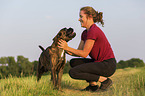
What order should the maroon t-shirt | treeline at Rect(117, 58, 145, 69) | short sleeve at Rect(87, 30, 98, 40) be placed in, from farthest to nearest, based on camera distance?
treeline at Rect(117, 58, 145, 69) < the maroon t-shirt < short sleeve at Rect(87, 30, 98, 40)

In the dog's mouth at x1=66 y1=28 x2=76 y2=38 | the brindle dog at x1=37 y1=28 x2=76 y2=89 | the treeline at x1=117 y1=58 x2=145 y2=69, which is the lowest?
the treeline at x1=117 y1=58 x2=145 y2=69

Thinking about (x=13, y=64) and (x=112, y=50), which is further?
(x=13, y=64)

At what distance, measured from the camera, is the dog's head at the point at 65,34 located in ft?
13.6

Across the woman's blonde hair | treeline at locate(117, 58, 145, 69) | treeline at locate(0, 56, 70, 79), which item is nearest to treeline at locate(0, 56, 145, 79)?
treeline at locate(0, 56, 70, 79)

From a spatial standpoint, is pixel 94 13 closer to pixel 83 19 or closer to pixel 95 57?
pixel 83 19

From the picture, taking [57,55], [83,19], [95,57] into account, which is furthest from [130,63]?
[57,55]

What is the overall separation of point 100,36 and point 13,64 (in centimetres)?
610

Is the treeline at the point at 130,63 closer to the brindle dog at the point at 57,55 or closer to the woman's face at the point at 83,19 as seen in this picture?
the woman's face at the point at 83,19

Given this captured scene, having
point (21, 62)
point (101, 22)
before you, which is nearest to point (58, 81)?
point (101, 22)

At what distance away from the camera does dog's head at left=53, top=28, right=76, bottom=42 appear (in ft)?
13.6

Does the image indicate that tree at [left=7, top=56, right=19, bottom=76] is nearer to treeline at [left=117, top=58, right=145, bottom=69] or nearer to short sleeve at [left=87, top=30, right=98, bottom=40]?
short sleeve at [left=87, top=30, right=98, bottom=40]

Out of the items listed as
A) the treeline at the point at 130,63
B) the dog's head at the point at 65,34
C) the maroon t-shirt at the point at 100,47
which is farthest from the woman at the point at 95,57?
the treeline at the point at 130,63

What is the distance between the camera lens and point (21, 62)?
29.5ft

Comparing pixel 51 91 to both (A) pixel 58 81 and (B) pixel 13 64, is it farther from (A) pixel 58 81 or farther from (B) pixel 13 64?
(B) pixel 13 64
